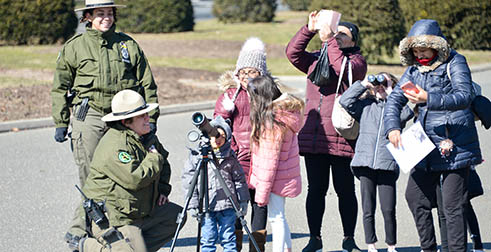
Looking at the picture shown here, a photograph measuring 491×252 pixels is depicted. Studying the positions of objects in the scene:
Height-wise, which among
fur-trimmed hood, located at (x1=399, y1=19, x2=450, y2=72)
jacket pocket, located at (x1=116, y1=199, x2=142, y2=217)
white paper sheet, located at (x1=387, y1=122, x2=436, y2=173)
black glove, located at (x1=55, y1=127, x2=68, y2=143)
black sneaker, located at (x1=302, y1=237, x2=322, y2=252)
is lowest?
black sneaker, located at (x1=302, y1=237, x2=322, y2=252)

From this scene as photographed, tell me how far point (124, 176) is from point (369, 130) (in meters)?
2.02

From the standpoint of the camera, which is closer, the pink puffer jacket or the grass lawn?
the pink puffer jacket

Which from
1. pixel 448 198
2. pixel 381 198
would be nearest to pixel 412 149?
pixel 448 198

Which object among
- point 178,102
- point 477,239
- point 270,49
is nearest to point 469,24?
point 270,49

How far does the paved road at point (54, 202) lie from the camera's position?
6188 millimetres

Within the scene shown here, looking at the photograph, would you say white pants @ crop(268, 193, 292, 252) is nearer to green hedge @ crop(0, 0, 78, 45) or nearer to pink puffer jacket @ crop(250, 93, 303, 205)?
pink puffer jacket @ crop(250, 93, 303, 205)

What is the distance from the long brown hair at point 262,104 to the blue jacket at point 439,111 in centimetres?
81

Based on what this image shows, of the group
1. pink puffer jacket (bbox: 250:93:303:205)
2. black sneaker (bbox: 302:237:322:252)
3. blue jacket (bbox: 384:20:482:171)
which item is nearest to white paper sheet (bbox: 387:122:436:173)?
blue jacket (bbox: 384:20:482:171)

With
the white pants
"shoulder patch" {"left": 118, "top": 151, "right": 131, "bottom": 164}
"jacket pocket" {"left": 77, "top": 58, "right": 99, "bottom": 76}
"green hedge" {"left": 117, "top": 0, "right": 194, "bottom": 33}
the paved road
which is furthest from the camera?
"green hedge" {"left": 117, "top": 0, "right": 194, "bottom": 33}

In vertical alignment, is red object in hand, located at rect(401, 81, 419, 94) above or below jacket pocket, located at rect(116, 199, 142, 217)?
above

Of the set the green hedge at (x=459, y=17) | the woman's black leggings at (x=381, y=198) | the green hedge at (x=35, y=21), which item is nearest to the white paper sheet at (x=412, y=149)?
the woman's black leggings at (x=381, y=198)

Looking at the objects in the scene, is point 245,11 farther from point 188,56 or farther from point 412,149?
point 412,149

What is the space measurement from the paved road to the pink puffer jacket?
3.24ft

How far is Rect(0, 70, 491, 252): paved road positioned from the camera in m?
6.19
